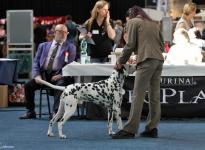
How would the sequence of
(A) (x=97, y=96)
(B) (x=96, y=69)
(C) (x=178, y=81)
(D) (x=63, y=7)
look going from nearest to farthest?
(A) (x=97, y=96), (B) (x=96, y=69), (C) (x=178, y=81), (D) (x=63, y=7)

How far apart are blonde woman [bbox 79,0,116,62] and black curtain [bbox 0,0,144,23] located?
1420cm

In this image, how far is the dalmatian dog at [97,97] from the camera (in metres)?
7.16

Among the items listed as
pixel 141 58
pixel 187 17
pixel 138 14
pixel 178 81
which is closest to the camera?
pixel 141 58

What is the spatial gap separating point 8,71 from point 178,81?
11.3 feet

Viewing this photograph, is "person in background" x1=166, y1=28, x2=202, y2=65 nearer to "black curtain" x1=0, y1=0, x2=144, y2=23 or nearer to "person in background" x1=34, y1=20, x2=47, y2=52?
"person in background" x1=34, y1=20, x2=47, y2=52

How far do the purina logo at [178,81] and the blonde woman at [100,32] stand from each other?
97 cm

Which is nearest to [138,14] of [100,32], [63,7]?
[100,32]

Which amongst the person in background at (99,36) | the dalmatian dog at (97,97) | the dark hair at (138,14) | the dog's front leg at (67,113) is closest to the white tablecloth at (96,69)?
the person in background at (99,36)

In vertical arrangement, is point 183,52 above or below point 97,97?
above

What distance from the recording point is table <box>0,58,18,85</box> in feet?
35.0

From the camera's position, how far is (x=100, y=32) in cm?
894

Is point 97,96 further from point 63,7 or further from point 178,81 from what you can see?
point 63,7

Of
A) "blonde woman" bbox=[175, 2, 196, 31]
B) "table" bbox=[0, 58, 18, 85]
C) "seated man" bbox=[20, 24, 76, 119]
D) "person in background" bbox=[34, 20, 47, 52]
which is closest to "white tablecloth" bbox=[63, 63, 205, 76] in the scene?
"seated man" bbox=[20, 24, 76, 119]

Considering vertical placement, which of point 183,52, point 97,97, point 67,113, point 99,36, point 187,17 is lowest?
point 67,113
